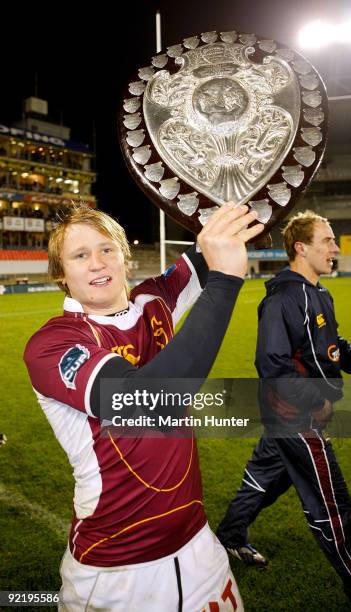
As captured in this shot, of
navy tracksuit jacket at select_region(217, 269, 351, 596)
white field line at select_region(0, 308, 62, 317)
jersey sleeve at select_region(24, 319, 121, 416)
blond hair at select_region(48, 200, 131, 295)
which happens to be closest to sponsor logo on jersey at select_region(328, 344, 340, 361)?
navy tracksuit jacket at select_region(217, 269, 351, 596)

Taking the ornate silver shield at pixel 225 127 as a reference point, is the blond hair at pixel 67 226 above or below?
below

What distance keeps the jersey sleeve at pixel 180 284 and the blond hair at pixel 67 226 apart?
7.7 inches

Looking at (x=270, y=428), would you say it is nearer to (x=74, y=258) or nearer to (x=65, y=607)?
(x=65, y=607)

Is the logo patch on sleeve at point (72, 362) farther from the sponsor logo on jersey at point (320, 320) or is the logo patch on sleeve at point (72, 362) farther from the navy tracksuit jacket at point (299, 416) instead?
the sponsor logo on jersey at point (320, 320)

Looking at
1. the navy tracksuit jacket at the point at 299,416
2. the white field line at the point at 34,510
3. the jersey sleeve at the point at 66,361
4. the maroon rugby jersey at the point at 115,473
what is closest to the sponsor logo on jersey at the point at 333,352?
the navy tracksuit jacket at the point at 299,416

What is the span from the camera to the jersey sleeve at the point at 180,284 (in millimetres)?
1458

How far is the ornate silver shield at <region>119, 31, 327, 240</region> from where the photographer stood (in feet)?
2.93

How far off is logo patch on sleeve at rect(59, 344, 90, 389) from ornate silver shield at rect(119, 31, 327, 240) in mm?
354

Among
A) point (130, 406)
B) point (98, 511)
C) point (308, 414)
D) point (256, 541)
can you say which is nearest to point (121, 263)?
point (130, 406)

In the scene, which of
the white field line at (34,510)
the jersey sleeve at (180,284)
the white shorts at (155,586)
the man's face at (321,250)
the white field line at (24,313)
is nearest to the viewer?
the white shorts at (155,586)

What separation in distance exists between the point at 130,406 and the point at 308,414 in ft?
4.35

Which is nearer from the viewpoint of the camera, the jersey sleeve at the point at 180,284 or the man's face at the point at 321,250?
the jersey sleeve at the point at 180,284

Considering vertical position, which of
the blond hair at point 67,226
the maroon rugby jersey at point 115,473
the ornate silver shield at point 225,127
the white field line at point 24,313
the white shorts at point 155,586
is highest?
the ornate silver shield at point 225,127

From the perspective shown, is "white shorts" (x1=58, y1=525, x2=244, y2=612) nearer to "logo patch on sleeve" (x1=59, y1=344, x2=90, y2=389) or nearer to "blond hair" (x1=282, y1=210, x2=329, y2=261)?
"logo patch on sleeve" (x1=59, y1=344, x2=90, y2=389)
